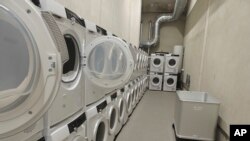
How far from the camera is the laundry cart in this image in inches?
87.1

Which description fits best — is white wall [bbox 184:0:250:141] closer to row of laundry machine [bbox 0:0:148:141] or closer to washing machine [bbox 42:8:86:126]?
row of laundry machine [bbox 0:0:148:141]

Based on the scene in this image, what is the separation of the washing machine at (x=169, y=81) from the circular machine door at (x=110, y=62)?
486 cm

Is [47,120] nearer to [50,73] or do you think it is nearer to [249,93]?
[50,73]

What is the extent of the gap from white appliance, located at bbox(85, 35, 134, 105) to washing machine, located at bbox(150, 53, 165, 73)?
15.7ft

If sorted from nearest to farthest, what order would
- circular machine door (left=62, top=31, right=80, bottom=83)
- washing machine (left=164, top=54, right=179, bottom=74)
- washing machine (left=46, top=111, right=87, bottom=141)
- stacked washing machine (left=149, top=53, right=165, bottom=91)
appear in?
washing machine (left=46, top=111, right=87, bottom=141) < circular machine door (left=62, top=31, right=80, bottom=83) < washing machine (left=164, top=54, right=179, bottom=74) < stacked washing machine (left=149, top=53, right=165, bottom=91)

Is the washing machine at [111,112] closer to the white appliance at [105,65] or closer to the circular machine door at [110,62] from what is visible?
the white appliance at [105,65]

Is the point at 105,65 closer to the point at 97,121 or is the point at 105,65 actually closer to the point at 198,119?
the point at 97,121

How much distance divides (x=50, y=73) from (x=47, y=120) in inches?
14.4

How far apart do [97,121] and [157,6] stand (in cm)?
654

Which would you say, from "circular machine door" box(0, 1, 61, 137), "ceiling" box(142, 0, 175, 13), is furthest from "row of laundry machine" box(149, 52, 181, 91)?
"circular machine door" box(0, 1, 61, 137)

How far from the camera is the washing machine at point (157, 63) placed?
6488 millimetres

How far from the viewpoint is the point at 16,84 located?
2.43 feet

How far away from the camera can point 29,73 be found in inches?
27.3

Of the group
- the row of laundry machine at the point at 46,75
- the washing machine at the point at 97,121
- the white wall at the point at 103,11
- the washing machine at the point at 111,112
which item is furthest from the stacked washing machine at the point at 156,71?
the row of laundry machine at the point at 46,75
